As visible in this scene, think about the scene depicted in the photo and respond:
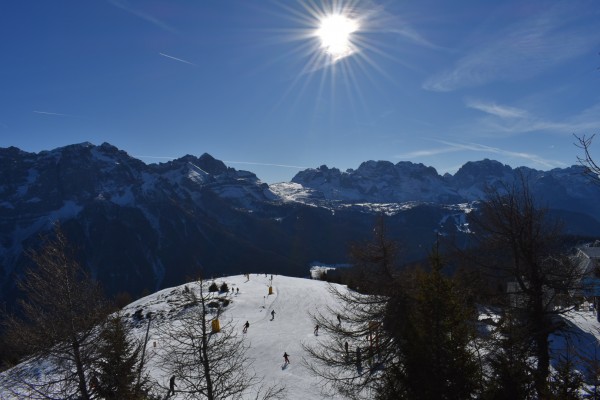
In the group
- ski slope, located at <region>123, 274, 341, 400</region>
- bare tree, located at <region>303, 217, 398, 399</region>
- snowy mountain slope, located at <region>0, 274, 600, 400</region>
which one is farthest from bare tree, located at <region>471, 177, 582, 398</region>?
ski slope, located at <region>123, 274, 341, 400</region>

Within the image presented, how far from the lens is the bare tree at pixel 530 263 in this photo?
15273 mm

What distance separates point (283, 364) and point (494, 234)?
69.9 feet

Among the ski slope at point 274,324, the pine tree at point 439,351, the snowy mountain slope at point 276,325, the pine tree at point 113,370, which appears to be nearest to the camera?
the pine tree at point 439,351

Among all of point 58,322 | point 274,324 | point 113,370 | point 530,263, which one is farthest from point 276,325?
point 58,322

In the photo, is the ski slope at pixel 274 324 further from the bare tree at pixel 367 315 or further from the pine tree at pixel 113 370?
the bare tree at pixel 367 315

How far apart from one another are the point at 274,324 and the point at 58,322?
3623cm

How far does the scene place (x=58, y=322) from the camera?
12.3 m

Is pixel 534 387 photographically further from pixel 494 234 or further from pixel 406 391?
pixel 494 234

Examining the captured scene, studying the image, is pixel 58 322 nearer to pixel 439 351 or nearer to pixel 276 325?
pixel 439 351

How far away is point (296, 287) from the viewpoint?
67.9 m

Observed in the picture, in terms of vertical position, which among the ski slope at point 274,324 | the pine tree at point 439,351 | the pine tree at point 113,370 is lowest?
the ski slope at point 274,324

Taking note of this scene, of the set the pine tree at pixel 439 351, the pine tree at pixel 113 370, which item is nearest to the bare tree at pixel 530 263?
the pine tree at pixel 439 351

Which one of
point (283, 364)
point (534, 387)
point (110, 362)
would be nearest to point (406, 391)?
point (534, 387)

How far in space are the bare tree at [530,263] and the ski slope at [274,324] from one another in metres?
8.72
